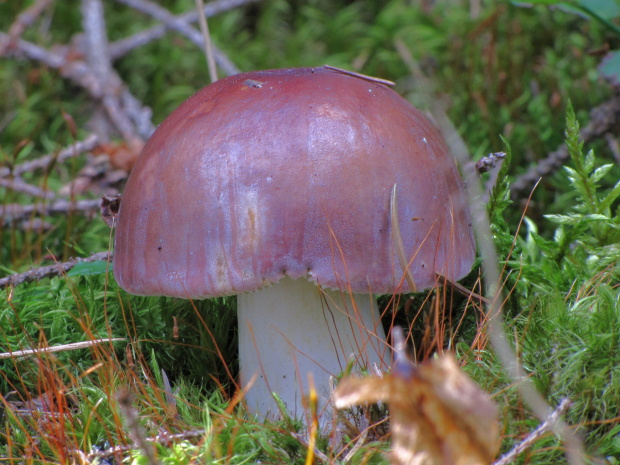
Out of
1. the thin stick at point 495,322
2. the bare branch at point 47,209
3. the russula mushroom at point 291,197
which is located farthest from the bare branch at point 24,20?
the thin stick at point 495,322

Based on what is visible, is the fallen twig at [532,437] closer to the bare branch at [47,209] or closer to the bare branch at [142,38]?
the bare branch at [47,209]

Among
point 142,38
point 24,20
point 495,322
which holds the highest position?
point 24,20

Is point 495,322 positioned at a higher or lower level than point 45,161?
lower

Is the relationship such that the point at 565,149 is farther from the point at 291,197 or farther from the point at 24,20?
the point at 24,20

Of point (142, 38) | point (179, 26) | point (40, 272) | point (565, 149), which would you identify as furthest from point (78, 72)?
point (565, 149)

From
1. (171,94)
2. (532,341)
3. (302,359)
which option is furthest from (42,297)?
(171,94)

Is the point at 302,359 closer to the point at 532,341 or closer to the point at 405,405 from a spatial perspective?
the point at 532,341

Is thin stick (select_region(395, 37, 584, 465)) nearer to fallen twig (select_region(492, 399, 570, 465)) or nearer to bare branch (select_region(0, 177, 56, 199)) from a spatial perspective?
fallen twig (select_region(492, 399, 570, 465))

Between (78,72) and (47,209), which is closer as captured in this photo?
(47,209)
